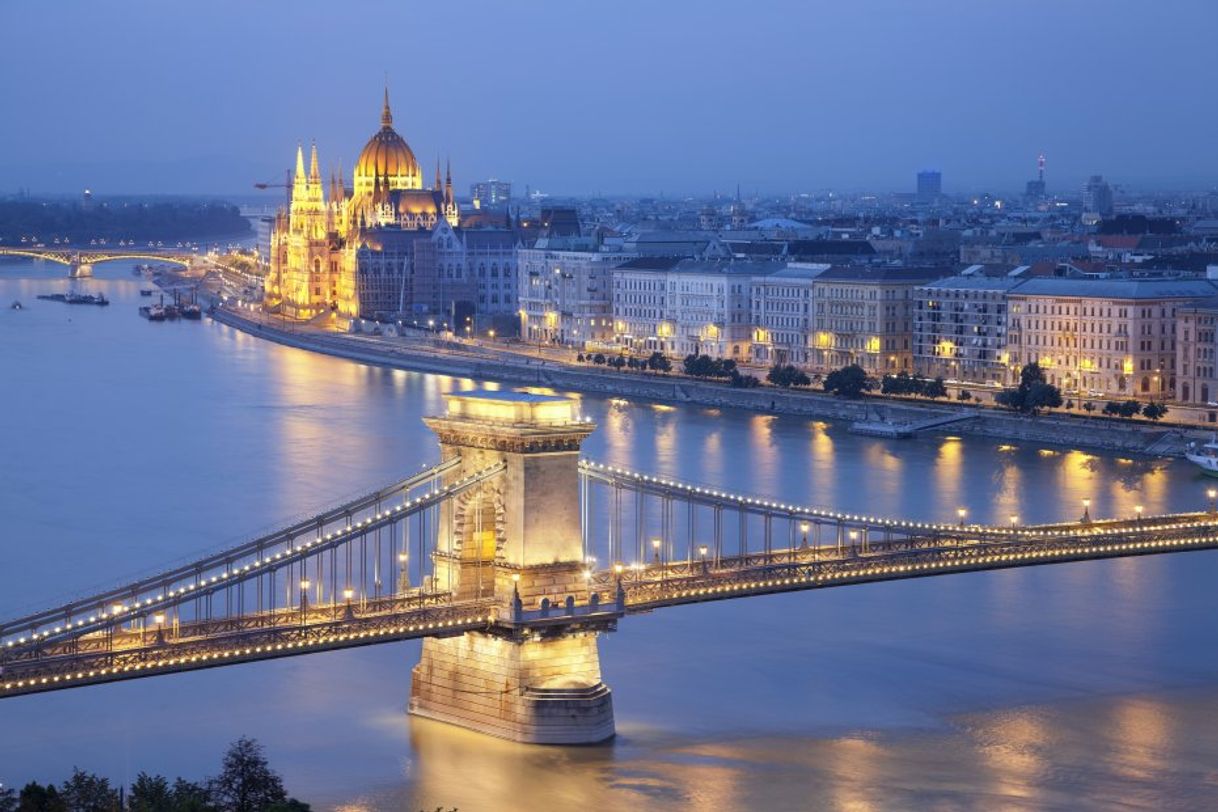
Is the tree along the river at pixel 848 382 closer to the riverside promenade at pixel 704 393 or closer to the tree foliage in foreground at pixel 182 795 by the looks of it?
the riverside promenade at pixel 704 393

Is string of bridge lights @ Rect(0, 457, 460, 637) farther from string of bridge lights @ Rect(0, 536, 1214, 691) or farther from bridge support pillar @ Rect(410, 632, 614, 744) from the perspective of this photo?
bridge support pillar @ Rect(410, 632, 614, 744)

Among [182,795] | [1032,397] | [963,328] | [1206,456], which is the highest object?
Answer: [963,328]

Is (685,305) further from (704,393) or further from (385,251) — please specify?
(385,251)

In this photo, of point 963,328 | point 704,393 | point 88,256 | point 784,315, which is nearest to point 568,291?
point 784,315

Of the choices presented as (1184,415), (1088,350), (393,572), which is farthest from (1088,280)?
(393,572)

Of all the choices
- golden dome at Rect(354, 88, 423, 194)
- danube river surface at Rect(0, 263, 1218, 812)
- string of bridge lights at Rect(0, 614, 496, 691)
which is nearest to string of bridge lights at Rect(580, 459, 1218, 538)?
danube river surface at Rect(0, 263, 1218, 812)

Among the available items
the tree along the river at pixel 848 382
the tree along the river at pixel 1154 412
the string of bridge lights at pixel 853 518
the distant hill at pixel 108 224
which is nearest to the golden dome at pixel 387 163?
the tree along the river at pixel 848 382
